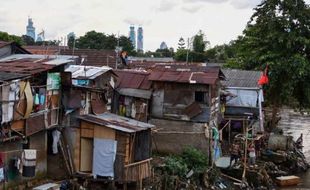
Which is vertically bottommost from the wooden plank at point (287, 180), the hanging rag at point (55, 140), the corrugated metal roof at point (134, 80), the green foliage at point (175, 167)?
the wooden plank at point (287, 180)

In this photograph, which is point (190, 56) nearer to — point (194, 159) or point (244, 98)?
point (244, 98)

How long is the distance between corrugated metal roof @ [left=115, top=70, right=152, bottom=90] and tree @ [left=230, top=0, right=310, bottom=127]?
1116cm

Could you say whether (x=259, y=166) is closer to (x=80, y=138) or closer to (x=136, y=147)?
(x=136, y=147)

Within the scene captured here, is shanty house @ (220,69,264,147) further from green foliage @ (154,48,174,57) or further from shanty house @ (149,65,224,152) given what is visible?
green foliage @ (154,48,174,57)

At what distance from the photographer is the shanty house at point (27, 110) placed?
1526 cm

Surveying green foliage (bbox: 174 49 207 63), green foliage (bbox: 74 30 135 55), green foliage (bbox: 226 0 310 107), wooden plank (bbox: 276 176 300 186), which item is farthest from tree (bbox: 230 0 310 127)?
green foliage (bbox: 74 30 135 55)

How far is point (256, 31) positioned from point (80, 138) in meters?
19.6

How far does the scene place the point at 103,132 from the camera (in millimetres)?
18594

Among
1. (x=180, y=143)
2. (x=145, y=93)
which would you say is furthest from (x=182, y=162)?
(x=145, y=93)

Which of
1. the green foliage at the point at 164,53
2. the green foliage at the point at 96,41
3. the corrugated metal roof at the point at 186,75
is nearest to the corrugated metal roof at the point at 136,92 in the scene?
the corrugated metal roof at the point at 186,75

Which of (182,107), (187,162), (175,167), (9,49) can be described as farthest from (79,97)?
(182,107)

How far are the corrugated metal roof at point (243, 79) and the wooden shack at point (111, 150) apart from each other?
13.6 meters

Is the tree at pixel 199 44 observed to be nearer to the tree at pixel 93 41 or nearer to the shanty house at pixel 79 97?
the tree at pixel 93 41

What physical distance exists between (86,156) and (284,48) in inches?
742
